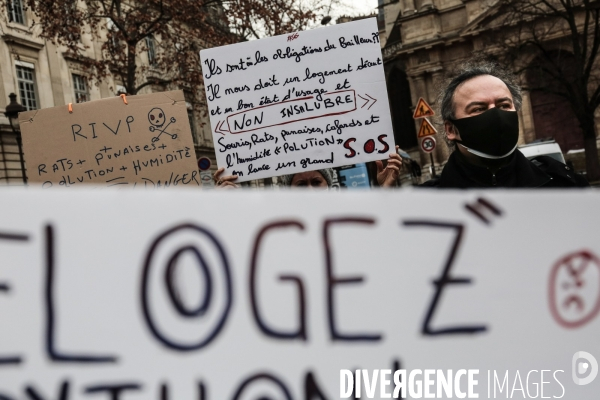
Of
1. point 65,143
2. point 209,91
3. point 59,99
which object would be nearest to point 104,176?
point 65,143

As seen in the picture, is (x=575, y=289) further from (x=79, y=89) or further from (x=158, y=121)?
(x=79, y=89)

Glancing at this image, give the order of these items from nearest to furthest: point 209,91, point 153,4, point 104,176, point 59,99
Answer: point 209,91 < point 104,176 < point 153,4 < point 59,99

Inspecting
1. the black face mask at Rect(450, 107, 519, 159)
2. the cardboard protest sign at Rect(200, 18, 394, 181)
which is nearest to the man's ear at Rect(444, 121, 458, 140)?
the black face mask at Rect(450, 107, 519, 159)

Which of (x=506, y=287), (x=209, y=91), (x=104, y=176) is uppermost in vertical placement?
(x=209, y=91)

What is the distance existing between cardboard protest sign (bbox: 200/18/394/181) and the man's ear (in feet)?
3.83

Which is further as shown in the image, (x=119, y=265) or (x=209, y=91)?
(x=209, y=91)

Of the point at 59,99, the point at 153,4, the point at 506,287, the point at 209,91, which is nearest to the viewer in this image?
the point at 506,287

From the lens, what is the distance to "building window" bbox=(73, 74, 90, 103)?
83.7 ft

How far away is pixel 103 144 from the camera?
4039mm

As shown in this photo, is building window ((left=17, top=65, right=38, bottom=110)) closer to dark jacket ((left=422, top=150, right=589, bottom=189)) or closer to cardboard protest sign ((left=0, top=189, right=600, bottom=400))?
dark jacket ((left=422, top=150, right=589, bottom=189))

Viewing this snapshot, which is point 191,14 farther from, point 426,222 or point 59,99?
point 426,222

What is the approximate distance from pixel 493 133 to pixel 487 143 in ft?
0.14

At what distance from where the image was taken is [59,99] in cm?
2452

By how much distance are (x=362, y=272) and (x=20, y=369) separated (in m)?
0.53
